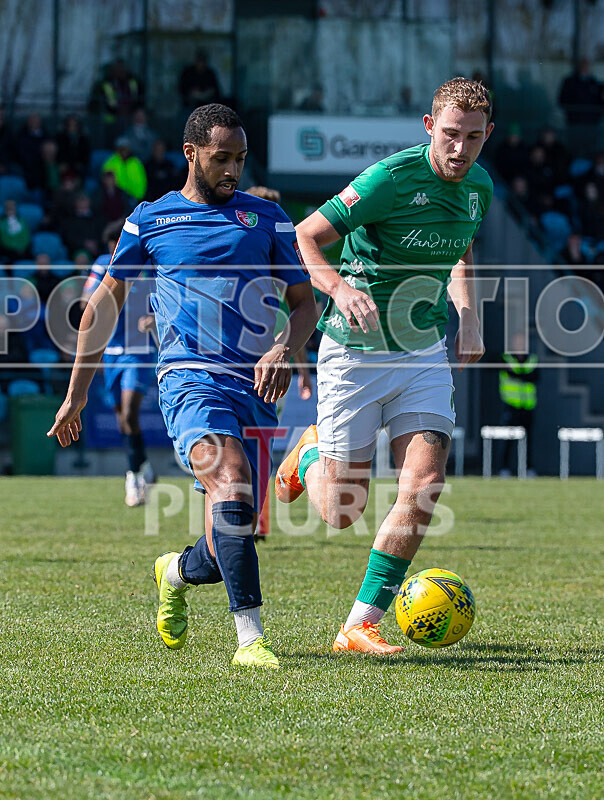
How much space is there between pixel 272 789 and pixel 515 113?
963 inches

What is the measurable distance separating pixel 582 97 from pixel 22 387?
43.3 ft

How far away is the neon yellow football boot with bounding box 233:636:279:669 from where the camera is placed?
16.2ft

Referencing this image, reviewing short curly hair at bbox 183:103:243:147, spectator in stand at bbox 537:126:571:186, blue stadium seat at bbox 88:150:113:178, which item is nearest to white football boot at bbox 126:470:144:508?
short curly hair at bbox 183:103:243:147

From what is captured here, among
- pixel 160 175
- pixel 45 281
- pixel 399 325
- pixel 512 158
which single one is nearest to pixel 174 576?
pixel 399 325

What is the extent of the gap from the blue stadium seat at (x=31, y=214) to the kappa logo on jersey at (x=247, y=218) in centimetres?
1773

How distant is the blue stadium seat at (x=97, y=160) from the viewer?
24047 mm

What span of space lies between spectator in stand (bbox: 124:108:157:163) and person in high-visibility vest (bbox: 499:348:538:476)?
23.4 feet

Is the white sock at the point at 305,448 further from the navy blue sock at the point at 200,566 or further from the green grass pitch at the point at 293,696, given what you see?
the navy blue sock at the point at 200,566

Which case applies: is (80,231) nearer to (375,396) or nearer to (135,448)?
(135,448)

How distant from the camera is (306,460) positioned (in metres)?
6.39

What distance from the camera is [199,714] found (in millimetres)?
4105

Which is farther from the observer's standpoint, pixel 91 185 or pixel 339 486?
pixel 91 185

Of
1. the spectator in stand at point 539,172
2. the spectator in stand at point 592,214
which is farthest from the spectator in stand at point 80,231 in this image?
the spectator in stand at point 592,214

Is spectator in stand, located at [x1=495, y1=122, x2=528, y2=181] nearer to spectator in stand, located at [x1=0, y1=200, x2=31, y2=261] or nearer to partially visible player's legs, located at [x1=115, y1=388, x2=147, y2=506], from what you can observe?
spectator in stand, located at [x1=0, y1=200, x2=31, y2=261]
